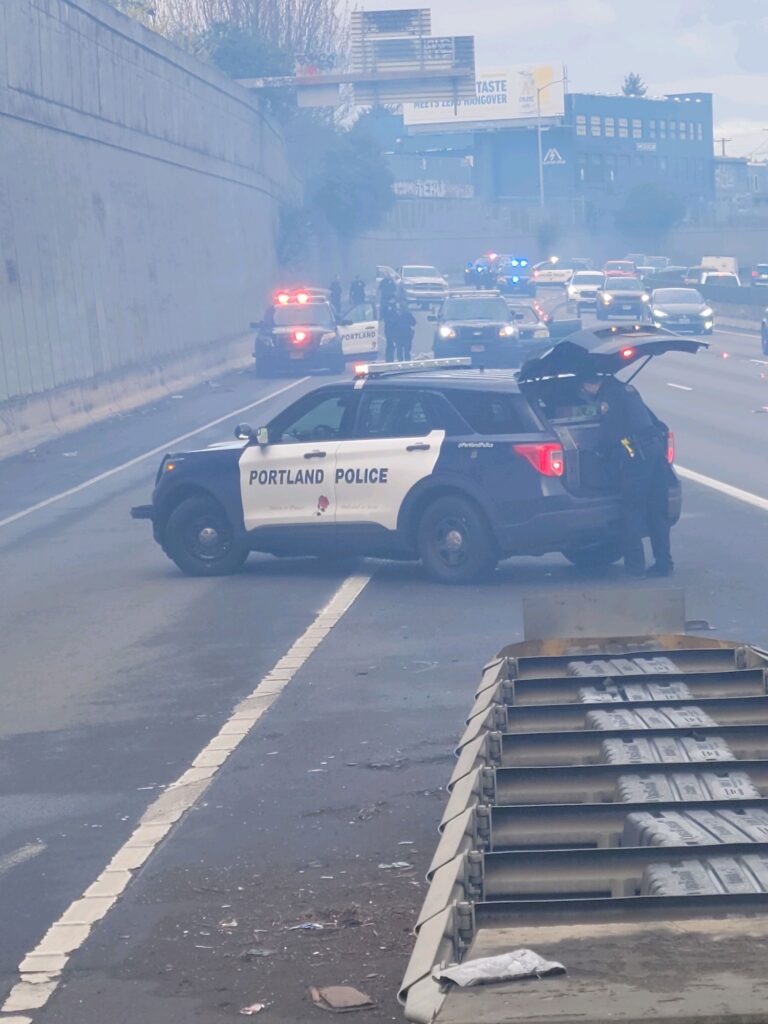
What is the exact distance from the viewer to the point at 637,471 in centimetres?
1392

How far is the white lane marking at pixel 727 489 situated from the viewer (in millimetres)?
18466

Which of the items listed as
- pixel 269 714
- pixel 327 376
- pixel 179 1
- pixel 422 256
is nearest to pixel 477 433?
pixel 269 714

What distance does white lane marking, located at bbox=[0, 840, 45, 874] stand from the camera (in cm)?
696

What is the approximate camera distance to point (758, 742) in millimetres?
5648

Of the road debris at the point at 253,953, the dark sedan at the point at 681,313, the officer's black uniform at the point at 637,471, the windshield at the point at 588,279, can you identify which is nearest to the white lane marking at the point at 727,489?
the officer's black uniform at the point at 637,471

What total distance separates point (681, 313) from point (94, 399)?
88.2ft

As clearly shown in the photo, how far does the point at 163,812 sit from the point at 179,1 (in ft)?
300

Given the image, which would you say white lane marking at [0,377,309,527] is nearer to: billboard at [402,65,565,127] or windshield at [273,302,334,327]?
windshield at [273,302,334,327]

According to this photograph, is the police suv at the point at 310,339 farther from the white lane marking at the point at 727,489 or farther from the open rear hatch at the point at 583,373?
the open rear hatch at the point at 583,373

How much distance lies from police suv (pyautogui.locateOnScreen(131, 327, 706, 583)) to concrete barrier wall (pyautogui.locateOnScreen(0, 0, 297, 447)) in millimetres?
14605

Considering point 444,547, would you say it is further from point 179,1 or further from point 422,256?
point 422,256

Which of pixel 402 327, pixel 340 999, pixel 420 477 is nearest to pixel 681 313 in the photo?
pixel 402 327

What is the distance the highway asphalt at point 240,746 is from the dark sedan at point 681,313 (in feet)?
120

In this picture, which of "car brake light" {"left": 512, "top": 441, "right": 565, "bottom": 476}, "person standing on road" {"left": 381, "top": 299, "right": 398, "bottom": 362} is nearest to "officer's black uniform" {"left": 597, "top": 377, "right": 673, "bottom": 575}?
"car brake light" {"left": 512, "top": 441, "right": 565, "bottom": 476}
